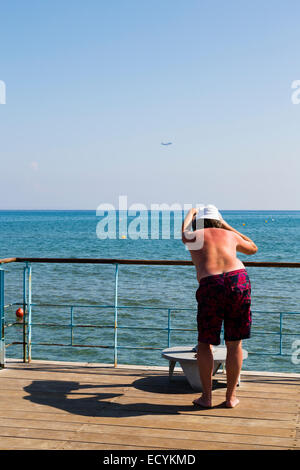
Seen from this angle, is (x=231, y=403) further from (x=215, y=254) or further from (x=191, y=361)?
(x=215, y=254)

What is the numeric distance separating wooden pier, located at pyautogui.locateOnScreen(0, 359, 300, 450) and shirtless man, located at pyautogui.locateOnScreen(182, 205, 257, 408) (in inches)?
12.5

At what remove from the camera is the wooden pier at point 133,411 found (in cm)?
316

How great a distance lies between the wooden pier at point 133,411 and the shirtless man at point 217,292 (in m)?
0.32

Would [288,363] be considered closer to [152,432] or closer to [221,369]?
[221,369]

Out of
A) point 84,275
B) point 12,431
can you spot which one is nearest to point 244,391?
point 12,431

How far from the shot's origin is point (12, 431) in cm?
331

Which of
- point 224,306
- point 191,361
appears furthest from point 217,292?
point 191,361

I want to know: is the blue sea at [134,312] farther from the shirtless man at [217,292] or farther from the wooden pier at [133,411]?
the shirtless man at [217,292]

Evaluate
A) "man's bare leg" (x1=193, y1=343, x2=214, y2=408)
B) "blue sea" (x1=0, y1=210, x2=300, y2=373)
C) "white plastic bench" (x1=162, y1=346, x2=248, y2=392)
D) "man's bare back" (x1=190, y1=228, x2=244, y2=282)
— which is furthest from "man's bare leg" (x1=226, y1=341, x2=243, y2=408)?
"blue sea" (x1=0, y1=210, x2=300, y2=373)

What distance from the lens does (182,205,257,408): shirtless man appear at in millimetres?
3615

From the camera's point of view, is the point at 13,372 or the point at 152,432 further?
the point at 13,372

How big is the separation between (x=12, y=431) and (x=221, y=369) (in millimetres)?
2183

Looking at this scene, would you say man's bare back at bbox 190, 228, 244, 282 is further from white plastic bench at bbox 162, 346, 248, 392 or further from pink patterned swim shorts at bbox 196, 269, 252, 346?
white plastic bench at bbox 162, 346, 248, 392

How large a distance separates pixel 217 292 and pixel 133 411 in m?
1.00
